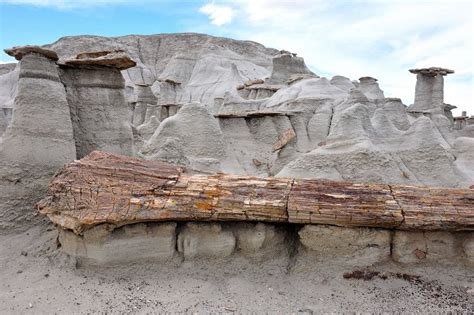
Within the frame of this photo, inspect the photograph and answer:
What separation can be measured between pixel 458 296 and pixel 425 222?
0.73 meters

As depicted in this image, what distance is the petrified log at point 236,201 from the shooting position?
3549mm

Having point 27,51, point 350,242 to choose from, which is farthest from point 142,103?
point 350,242

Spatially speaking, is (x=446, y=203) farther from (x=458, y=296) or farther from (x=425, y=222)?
(x=458, y=296)

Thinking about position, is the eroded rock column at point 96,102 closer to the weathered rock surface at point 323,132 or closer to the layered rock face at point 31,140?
the weathered rock surface at point 323,132

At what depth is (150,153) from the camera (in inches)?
269

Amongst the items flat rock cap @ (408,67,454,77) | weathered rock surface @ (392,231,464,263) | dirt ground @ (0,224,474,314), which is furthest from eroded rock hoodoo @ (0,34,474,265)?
flat rock cap @ (408,67,454,77)

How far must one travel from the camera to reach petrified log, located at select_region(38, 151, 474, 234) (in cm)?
355

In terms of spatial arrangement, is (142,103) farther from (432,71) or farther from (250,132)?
(432,71)

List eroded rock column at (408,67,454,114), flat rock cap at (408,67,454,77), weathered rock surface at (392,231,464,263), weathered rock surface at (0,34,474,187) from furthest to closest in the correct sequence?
eroded rock column at (408,67,454,114) < flat rock cap at (408,67,454,77) < weathered rock surface at (0,34,474,187) < weathered rock surface at (392,231,464,263)

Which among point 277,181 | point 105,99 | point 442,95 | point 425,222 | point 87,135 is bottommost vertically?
point 425,222

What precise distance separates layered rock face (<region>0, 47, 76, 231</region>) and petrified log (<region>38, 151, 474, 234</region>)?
37.6 inches

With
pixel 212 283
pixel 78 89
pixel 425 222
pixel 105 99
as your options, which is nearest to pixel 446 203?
pixel 425 222

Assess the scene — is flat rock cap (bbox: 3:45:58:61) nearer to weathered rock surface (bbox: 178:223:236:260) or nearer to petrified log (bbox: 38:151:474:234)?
petrified log (bbox: 38:151:474:234)

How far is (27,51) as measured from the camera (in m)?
4.59
